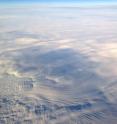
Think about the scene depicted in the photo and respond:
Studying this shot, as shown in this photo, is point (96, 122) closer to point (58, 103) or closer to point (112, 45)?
point (58, 103)

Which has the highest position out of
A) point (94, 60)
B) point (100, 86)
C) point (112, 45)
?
point (100, 86)

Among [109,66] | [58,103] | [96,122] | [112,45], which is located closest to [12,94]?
[58,103]

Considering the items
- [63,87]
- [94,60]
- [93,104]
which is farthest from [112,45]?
[93,104]

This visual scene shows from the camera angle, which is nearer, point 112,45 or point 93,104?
point 93,104

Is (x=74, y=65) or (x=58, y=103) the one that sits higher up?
(x=58, y=103)

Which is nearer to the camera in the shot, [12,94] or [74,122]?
[74,122]

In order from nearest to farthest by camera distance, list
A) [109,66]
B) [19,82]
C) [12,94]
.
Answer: [12,94] < [19,82] < [109,66]

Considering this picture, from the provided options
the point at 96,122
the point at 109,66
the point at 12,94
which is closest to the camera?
the point at 96,122

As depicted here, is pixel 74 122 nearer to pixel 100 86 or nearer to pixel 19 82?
pixel 100 86

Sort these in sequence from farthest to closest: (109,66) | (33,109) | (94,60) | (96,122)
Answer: (94,60) → (109,66) → (33,109) → (96,122)
